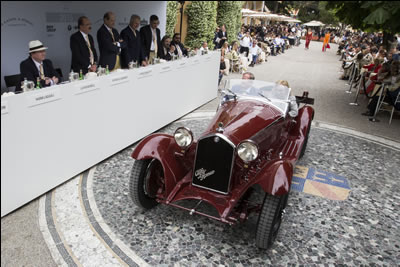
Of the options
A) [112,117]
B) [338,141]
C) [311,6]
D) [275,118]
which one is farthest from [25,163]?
[311,6]

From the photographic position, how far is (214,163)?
11.4 feet

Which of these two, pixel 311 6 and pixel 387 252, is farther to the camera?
pixel 311 6

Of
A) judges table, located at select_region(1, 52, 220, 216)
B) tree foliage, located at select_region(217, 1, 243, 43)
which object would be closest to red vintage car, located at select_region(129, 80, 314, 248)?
judges table, located at select_region(1, 52, 220, 216)

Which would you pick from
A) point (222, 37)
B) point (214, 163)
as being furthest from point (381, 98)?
point (222, 37)

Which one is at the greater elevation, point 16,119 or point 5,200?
point 16,119

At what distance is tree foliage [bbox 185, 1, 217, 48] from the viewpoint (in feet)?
48.5

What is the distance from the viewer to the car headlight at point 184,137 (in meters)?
3.65

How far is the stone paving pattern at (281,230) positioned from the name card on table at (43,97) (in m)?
1.27

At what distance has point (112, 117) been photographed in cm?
505

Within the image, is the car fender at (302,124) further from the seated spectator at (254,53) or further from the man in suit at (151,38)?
the seated spectator at (254,53)

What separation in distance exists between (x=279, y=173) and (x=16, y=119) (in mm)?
2848

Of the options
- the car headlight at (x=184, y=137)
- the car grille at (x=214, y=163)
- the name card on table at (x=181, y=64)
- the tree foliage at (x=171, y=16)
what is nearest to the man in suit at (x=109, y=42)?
the name card on table at (x=181, y=64)

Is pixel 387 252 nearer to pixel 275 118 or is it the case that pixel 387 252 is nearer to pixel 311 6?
pixel 275 118

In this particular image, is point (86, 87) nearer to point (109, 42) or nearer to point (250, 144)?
point (109, 42)
